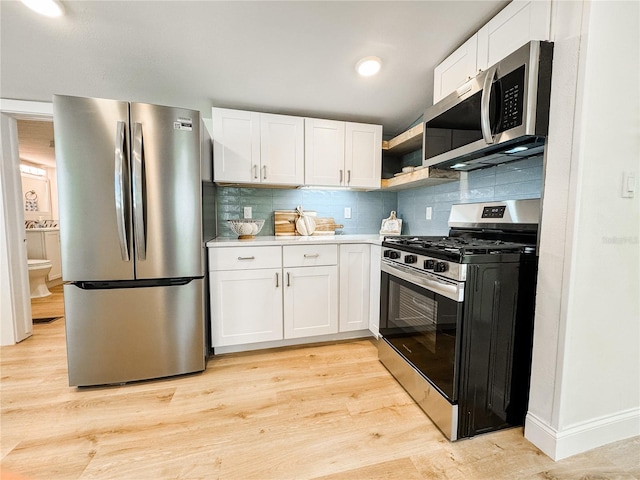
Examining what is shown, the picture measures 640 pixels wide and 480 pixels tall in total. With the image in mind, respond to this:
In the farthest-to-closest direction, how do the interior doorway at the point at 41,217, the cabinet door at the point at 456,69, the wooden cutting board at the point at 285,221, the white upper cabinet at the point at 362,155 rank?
the interior doorway at the point at 41,217
the wooden cutting board at the point at 285,221
the white upper cabinet at the point at 362,155
the cabinet door at the point at 456,69

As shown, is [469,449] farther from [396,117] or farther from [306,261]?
[396,117]

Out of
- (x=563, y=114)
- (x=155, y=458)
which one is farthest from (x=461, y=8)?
(x=155, y=458)

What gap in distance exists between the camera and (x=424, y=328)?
4.95 feet

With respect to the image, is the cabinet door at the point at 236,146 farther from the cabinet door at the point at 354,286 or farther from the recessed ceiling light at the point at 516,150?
the recessed ceiling light at the point at 516,150

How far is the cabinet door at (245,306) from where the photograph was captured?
2.05 m

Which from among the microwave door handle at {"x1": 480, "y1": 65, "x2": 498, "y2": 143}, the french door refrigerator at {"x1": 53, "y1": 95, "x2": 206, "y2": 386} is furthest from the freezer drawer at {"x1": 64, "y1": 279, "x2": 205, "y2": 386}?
the microwave door handle at {"x1": 480, "y1": 65, "x2": 498, "y2": 143}

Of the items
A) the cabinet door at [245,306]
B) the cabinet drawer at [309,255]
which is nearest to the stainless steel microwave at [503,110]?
the cabinet drawer at [309,255]

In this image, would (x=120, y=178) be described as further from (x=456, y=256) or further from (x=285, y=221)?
(x=456, y=256)

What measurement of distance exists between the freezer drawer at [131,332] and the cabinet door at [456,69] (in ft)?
6.77

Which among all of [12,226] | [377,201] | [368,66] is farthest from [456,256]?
[12,226]

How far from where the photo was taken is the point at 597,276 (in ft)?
3.84

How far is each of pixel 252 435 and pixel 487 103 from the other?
1979 millimetres

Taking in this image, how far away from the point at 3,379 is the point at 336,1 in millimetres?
3062

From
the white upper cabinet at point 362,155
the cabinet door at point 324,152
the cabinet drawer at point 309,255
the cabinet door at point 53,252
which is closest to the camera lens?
the cabinet drawer at point 309,255
